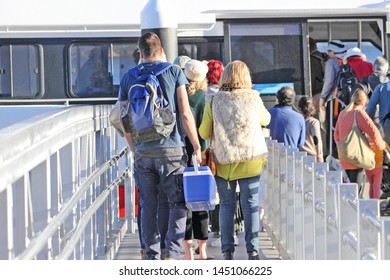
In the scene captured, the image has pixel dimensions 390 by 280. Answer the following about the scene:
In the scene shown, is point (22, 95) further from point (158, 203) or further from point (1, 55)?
point (158, 203)

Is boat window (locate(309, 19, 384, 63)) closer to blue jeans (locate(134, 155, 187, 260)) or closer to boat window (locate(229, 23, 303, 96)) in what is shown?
boat window (locate(229, 23, 303, 96))

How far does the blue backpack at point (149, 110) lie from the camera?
727cm

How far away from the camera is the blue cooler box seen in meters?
7.41

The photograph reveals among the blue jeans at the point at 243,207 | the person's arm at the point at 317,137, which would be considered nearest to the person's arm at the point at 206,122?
the blue jeans at the point at 243,207

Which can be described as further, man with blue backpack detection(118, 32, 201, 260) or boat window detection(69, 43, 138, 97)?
boat window detection(69, 43, 138, 97)

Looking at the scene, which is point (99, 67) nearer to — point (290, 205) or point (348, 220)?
point (290, 205)

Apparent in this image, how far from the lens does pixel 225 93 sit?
8.05 m

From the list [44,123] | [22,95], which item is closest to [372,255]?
[44,123]

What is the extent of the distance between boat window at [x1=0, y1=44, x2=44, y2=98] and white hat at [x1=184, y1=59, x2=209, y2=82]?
6.69 meters

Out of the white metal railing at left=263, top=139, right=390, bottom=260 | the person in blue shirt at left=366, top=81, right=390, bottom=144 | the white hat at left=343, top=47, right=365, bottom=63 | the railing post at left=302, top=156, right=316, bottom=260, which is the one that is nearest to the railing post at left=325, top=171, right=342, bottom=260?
the white metal railing at left=263, top=139, right=390, bottom=260

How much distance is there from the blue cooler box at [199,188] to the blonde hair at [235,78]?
0.75 m

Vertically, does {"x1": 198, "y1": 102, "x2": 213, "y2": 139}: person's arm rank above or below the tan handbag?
above

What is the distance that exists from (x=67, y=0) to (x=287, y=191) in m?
6.88

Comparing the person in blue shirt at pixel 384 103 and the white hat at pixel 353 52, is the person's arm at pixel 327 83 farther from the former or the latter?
the person in blue shirt at pixel 384 103
